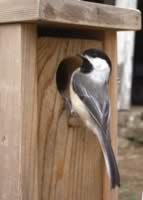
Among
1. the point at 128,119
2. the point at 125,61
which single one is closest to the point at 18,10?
the point at 125,61

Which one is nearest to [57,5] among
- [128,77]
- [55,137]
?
[55,137]

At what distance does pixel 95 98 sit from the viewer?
5.90ft

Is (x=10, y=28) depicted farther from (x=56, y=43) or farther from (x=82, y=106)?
(x=82, y=106)

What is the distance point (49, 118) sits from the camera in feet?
6.18

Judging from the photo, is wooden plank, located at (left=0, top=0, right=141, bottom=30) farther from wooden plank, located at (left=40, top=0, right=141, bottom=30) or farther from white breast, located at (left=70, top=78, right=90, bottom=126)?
white breast, located at (left=70, top=78, right=90, bottom=126)

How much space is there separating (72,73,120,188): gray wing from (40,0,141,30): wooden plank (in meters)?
0.19

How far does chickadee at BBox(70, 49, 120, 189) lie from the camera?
1.76 meters

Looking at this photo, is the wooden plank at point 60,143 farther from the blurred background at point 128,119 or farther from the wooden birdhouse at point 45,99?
the blurred background at point 128,119

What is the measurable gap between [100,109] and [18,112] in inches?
9.9

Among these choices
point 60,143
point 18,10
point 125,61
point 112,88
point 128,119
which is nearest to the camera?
point 18,10

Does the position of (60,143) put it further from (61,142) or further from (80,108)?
(80,108)

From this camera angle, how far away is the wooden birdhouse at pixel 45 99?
1.73m

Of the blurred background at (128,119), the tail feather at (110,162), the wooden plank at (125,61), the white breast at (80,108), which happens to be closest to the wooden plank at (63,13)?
the white breast at (80,108)

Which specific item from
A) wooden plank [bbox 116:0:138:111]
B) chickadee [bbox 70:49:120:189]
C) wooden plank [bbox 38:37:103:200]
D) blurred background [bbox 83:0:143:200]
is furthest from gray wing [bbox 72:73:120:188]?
wooden plank [bbox 116:0:138:111]
